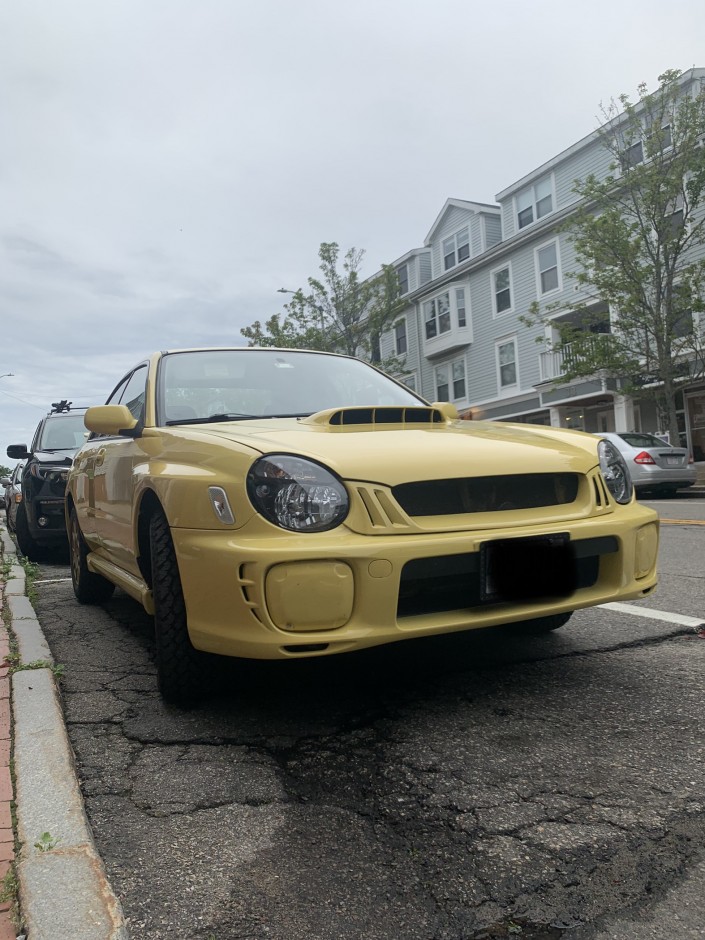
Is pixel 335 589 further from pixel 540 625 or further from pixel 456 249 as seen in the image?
pixel 456 249

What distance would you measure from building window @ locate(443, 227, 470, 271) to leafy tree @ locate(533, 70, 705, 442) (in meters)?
10.4

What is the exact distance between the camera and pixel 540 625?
12.5ft

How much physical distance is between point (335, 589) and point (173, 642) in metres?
0.78

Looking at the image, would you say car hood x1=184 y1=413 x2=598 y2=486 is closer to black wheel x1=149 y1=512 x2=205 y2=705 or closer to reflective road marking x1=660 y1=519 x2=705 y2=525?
black wheel x1=149 y1=512 x2=205 y2=705

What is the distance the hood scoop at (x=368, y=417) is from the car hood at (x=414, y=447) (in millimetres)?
17

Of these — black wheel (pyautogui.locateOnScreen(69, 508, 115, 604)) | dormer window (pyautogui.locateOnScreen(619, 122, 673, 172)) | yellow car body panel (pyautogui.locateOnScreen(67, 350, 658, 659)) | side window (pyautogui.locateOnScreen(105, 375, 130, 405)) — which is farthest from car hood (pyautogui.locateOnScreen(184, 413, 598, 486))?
dormer window (pyautogui.locateOnScreen(619, 122, 673, 172))

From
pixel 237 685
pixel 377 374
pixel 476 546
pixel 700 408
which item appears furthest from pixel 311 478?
pixel 700 408

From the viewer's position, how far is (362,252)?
30.2m

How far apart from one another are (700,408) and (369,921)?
2424cm

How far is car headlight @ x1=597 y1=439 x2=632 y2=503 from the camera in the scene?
10.1ft

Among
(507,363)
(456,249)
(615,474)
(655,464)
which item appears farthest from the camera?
(456,249)

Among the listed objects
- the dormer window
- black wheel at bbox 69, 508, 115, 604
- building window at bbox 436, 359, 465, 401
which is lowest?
black wheel at bbox 69, 508, 115, 604

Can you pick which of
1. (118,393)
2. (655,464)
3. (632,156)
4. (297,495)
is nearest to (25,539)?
(118,393)

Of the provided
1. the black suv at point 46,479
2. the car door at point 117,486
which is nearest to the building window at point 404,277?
the black suv at point 46,479
